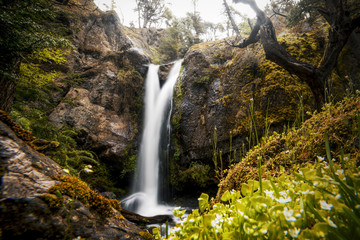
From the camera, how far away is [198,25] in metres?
19.3

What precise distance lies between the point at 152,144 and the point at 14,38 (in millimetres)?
7202

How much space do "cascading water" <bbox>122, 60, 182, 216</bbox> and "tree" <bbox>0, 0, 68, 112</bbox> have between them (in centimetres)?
602

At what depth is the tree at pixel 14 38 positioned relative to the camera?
2816 mm

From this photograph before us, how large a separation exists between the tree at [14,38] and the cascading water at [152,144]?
602cm

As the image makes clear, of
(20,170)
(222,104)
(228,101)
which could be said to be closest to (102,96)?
(222,104)

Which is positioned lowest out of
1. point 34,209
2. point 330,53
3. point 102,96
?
point 34,209

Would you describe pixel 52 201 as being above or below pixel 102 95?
below

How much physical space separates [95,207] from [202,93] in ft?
22.6

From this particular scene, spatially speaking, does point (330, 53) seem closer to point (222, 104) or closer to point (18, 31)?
point (222, 104)

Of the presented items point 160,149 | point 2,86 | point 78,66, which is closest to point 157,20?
point 78,66

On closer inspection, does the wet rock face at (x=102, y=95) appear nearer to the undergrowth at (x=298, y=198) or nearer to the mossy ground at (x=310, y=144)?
the mossy ground at (x=310, y=144)

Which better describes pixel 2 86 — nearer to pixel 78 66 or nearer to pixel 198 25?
pixel 78 66

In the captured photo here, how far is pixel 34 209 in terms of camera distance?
1.13 metres

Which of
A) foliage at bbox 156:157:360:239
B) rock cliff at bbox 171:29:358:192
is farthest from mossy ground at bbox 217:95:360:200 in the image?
rock cliff at bbox 171:29:358:192
